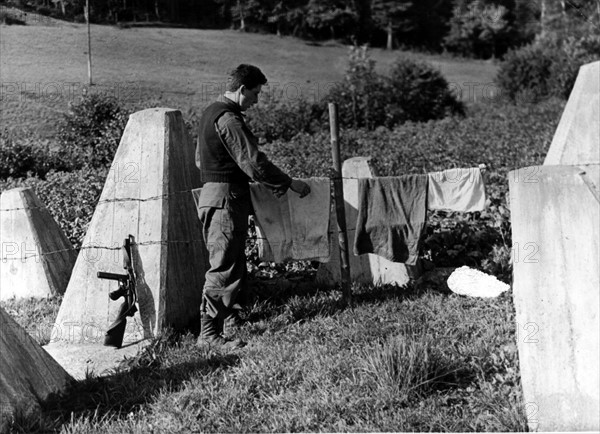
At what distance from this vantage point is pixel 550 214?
3.35 metres

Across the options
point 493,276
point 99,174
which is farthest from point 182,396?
point 99,174

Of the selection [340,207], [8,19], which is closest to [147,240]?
[340,207]

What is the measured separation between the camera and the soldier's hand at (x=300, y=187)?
206 inches

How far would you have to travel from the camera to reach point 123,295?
5.25 meters

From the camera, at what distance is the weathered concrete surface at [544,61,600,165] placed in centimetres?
600

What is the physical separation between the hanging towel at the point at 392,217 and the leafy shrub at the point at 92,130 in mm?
7508

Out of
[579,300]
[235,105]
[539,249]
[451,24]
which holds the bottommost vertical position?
[579,300]

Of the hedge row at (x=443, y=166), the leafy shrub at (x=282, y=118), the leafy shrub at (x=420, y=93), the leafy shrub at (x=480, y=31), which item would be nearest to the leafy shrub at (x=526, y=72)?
the leafy shrub at (x=420, y=93)

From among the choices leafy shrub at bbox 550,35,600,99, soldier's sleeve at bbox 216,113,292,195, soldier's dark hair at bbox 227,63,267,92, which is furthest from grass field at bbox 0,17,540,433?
leafy shrub at bbox 550,35,600,99

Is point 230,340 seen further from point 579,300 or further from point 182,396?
point 579,300

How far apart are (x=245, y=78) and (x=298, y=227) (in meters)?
1.29

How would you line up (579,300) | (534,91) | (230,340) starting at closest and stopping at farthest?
(579,300)
(230,340)
(534,91)

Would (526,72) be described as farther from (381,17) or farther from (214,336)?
(214,336)

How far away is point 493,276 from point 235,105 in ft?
8.55
